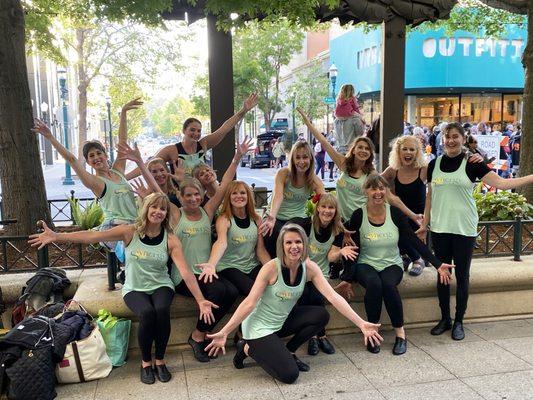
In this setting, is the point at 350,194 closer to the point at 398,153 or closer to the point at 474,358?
the point at 398,153

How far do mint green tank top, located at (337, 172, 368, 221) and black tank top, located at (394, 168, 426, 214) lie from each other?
0.40 metres

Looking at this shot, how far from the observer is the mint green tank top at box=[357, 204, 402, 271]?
4.62 meters

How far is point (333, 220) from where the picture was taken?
4578mm

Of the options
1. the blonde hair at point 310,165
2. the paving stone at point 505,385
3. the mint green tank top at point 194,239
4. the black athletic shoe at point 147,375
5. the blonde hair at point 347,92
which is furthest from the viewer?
the blonde hair at point 347,92

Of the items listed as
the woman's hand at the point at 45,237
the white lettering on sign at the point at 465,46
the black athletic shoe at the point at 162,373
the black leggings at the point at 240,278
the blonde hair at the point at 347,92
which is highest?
the white lettering on sign at the point at 465,46

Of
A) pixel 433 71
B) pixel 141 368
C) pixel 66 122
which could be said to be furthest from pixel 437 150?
pixel 66 122

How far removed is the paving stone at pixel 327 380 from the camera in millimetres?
3836

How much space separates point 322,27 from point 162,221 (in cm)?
950

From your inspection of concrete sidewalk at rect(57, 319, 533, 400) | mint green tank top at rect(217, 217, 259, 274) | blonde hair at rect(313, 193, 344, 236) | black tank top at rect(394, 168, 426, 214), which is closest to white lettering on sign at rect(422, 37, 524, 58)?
black tank top at rect(394, 168, 426, 214)

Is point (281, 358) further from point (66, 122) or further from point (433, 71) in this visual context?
point (433, 71)

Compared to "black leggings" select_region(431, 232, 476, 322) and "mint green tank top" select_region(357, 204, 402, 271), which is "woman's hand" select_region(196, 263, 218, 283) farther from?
"black leggings" select_region(431, 232, 476, 322)

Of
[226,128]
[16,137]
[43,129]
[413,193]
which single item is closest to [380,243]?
[413,193]

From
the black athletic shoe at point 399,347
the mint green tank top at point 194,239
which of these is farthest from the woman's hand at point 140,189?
the black athletic shoe at point 399,347

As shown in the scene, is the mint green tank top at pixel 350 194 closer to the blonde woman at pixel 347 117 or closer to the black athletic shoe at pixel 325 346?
the black athletic shoe at pixel 325 346
